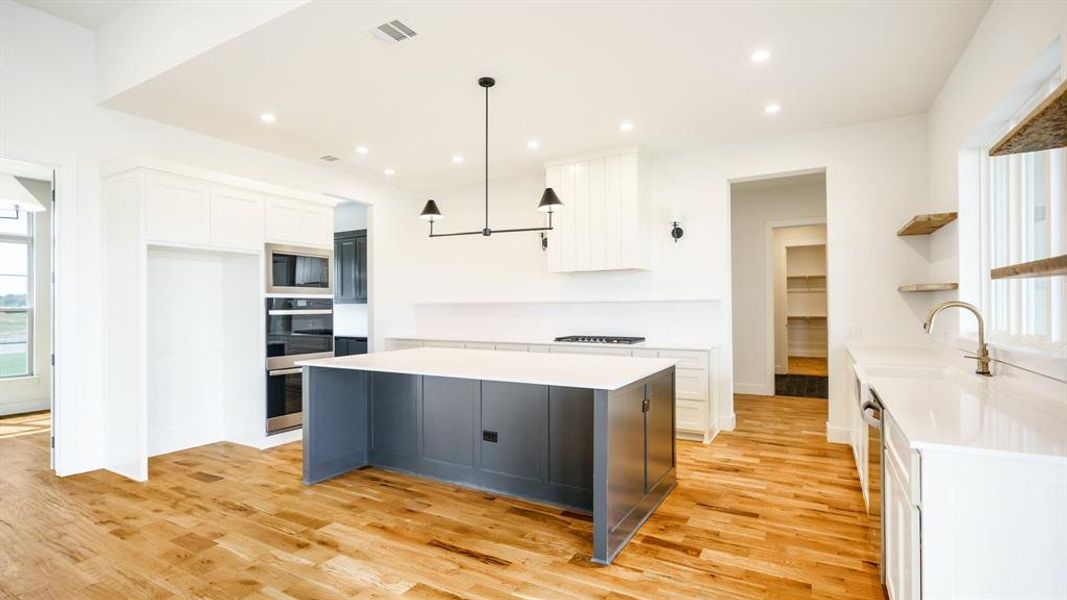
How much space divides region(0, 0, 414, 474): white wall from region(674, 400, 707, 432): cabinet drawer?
4706mm

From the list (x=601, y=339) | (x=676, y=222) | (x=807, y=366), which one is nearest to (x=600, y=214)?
(x=676, y=222)

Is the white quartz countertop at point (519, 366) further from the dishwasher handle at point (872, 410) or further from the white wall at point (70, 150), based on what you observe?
the white wall at point (70, 150)

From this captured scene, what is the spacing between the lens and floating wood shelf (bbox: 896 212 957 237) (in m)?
3.45

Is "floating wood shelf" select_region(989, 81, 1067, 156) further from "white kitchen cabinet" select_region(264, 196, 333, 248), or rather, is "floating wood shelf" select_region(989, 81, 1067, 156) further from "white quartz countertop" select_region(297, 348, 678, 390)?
"white kitchen cabinet" select_region(264, 196, 333, 248)

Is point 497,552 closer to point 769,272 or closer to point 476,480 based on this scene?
point 476,480

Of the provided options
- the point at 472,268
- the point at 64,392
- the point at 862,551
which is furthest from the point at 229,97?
the point at 862,551

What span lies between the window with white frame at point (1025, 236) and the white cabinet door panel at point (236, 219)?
5137 mm

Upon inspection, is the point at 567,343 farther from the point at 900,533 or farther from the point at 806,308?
the point at 806,308

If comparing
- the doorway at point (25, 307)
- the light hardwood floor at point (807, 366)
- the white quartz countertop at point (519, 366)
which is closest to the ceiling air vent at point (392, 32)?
the white quartz countertop at point (519, 366)

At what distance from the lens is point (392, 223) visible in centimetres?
664

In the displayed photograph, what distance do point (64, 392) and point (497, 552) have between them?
3.55m

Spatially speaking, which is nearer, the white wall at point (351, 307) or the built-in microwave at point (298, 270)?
the built-in microwave at point (298, 270)

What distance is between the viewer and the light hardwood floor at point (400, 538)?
2299 millimetres

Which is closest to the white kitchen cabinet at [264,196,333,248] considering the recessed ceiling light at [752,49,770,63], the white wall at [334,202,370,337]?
the white wall at [334,202,370,337]
